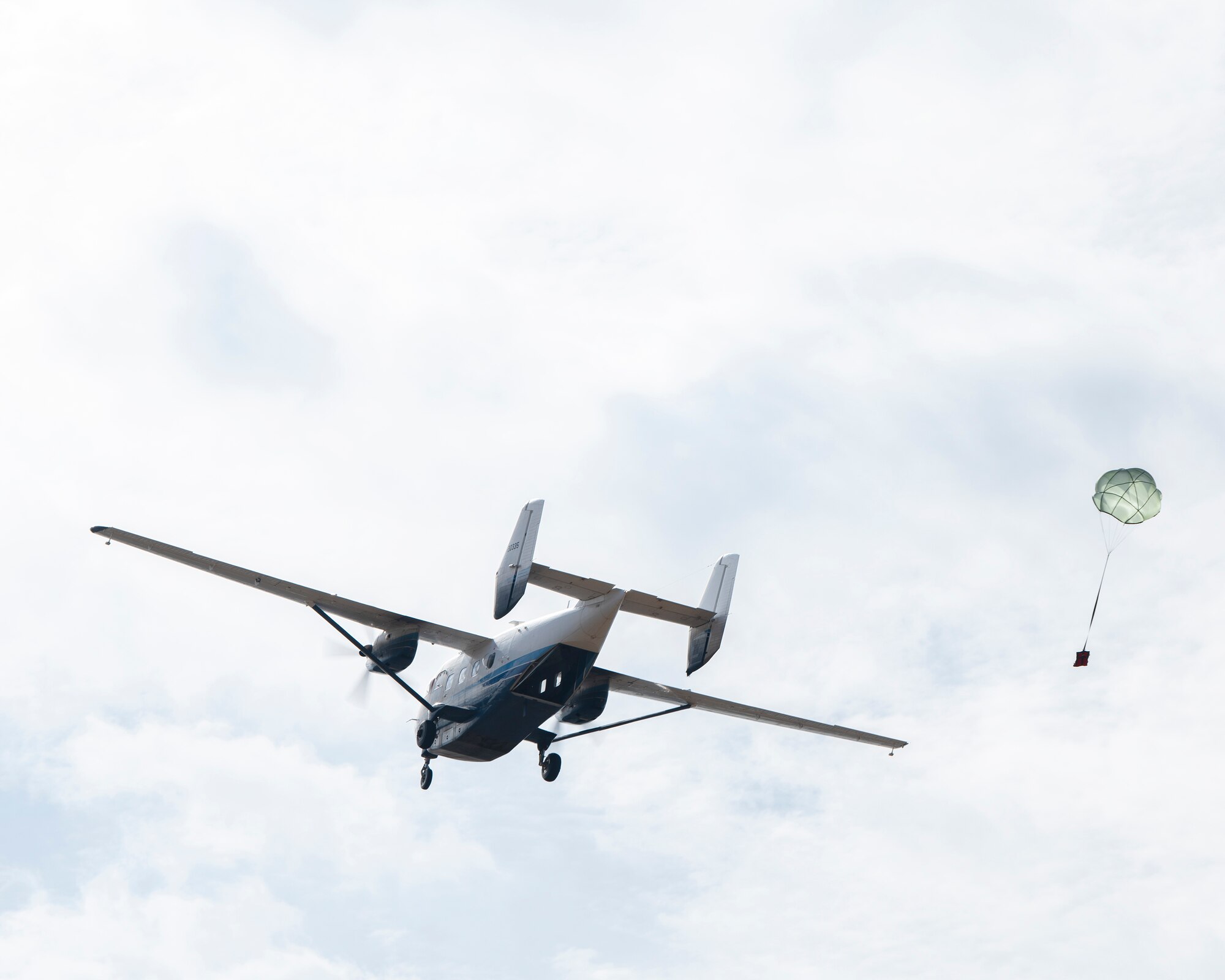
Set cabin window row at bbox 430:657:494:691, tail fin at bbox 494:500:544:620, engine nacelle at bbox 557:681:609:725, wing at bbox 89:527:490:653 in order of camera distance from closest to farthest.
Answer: tail fin at bbox 494:500:544:620, wing at bbox 89:527:490:653, cabin window row at bbox 430:657:494:691, engine nacelle at bbox 557:681:609:725

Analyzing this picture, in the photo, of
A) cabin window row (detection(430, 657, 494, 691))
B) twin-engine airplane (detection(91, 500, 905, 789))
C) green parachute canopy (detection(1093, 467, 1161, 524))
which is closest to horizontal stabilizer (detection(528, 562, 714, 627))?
twin-engine airplane (detection(91, 500, 905, 789))

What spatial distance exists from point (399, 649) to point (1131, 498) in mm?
21988

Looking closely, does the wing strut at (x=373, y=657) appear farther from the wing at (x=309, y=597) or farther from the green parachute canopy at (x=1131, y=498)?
the green parachute canopy at (x=1131, y=498)

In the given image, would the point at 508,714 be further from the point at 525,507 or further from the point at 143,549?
the point at 143,549

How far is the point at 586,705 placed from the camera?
43.9m

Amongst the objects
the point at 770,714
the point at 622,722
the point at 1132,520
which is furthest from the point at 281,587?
the point at 1132,520

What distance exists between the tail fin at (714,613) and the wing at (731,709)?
322 inches

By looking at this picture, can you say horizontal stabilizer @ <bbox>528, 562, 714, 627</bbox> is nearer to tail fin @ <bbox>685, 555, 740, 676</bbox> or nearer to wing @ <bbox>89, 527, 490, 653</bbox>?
tail fin @ <bbox>685, 555, 740, 676</bbox>

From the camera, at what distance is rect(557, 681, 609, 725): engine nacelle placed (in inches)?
1726

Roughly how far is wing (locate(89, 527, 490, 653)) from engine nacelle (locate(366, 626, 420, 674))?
192 millimetres

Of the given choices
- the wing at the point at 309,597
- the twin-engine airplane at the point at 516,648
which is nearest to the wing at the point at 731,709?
the twin-engine airplane at the point at 516,648

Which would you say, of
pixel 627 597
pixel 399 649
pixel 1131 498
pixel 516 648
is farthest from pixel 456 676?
pixel 1131 498

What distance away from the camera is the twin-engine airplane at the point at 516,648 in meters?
34.3

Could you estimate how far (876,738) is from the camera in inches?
1849
